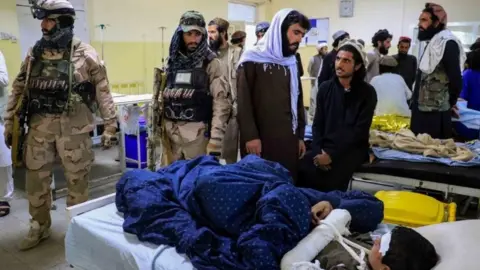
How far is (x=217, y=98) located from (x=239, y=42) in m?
2.00

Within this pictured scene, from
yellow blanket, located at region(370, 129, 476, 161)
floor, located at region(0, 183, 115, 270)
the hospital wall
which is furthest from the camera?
the hospital wall

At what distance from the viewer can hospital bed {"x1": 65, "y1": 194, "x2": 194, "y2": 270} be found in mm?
1596

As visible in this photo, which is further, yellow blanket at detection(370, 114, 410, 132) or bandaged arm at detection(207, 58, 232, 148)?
yellow blanket at detection(370, 114, 410, 132)

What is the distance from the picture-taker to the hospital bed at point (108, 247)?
1.60 meters

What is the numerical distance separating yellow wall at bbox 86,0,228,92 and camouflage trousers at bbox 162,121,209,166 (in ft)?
11.5

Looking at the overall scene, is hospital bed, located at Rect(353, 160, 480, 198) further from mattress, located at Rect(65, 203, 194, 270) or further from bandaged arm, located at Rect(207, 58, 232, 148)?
mattress, located at Rect(65, 203, 194, 270)

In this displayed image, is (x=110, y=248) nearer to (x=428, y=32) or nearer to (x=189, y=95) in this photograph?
(x=189, y=95)

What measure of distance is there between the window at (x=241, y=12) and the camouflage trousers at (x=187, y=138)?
5.98 metres

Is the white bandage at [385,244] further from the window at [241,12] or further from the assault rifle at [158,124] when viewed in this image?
the window at [241,12]

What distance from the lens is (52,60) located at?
2586 millimetres

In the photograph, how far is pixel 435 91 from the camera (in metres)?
3.39

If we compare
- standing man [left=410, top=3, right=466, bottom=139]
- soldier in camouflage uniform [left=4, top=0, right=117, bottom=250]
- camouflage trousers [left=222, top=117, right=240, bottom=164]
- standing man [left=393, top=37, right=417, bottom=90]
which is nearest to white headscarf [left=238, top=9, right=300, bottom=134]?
camouflage trousers [left=222, top=117, right=240, bottom=164]

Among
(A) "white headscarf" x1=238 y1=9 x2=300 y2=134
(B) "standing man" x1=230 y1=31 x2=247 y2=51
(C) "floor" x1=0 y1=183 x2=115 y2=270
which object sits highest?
(B) "standing man" x1=230 y1=31 x2=247 y2=51

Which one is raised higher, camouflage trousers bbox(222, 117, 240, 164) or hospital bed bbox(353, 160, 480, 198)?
camouflage trousers bbox(222, 117, 240, 164)
